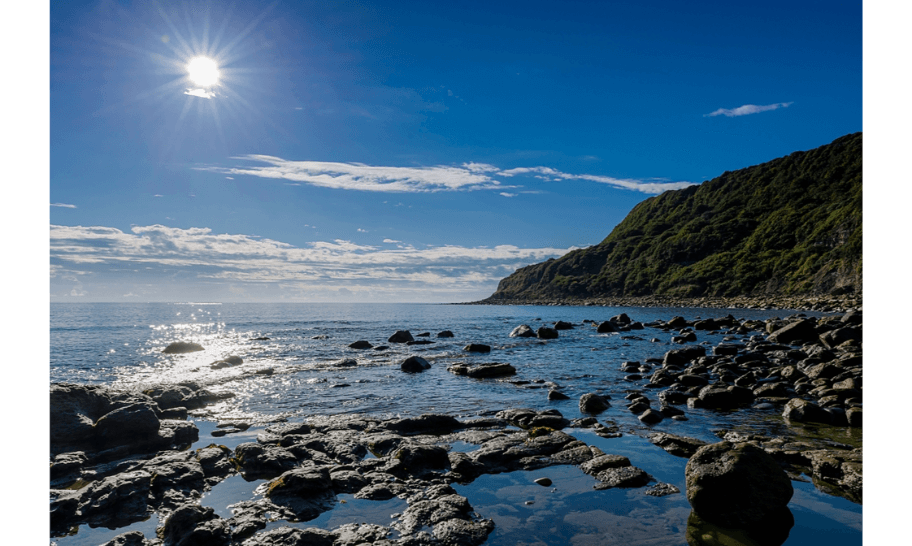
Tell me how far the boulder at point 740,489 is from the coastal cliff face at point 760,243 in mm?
96087

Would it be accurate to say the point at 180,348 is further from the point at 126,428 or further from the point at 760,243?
the point at 760,243

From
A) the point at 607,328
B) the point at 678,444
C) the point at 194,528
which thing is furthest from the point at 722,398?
the point at 607,328

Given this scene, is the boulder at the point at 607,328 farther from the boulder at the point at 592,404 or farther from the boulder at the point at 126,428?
the boulder at the point at 126,428

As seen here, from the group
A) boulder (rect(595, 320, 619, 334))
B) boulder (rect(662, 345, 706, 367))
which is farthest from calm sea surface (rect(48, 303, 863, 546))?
boulder (rect(595, 320, 619, 334))

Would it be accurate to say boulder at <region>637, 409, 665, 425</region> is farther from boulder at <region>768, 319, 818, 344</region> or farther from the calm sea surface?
boulder at <region>768, 319, 818, 344</region>

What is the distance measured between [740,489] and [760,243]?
160 metres

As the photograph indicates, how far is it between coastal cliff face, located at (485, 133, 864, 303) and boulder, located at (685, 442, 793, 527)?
9609 cm

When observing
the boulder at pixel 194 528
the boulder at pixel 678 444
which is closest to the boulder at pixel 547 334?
the boulder at pixel 678 444

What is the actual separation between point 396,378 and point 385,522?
15489 mm

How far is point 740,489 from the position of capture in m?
7.40

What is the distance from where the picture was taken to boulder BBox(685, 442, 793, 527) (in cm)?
728

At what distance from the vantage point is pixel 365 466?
33.1 feet
